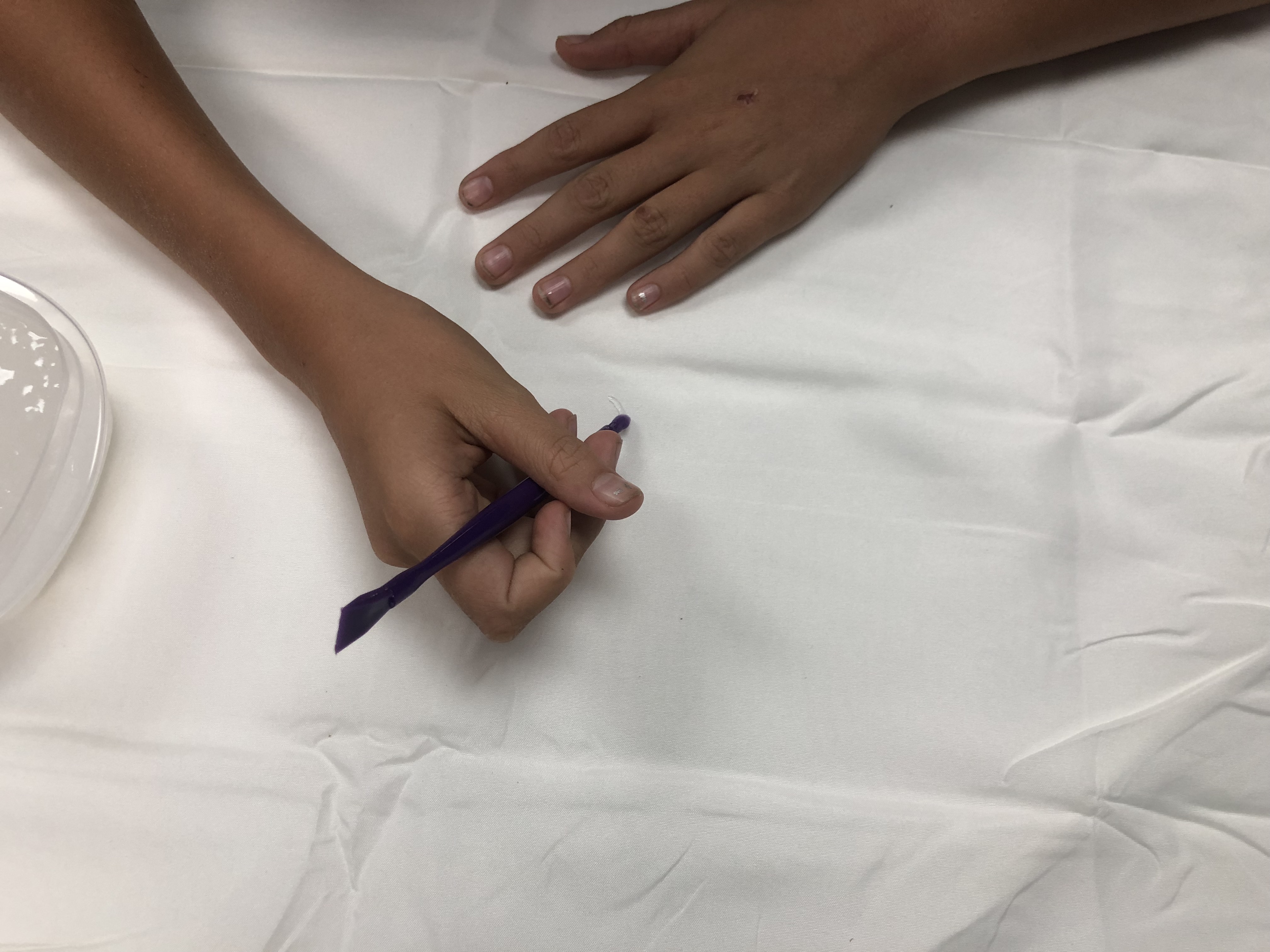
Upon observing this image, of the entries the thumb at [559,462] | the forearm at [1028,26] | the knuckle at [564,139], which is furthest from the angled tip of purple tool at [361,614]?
the forearm at [1028,26]

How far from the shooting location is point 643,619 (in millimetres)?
527

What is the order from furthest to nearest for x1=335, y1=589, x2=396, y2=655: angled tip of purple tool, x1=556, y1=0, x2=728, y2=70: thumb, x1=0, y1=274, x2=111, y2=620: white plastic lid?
x1=556, y1=0, x2=728, y2=70: thumb → x1=0, y1=274, x2=111, y2=620: white plastic lid → x1=335, y1=589, x2=396, y2=655: angled tip of purple tool

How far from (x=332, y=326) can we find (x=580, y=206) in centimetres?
21

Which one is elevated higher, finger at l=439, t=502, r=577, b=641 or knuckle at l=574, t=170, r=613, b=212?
knuckle at l=574, t=170, r=613, b=212

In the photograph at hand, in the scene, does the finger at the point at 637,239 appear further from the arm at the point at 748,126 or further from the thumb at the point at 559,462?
the thumb at the point at 559,462

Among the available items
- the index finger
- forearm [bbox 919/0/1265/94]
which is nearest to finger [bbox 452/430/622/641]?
the index finger

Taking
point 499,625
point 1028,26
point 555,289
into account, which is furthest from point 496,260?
point 1028,26

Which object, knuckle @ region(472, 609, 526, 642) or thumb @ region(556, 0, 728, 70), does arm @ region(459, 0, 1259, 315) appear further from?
knuckle @ region(472, 609, 526, 642)

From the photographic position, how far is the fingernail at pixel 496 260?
0.58 meters

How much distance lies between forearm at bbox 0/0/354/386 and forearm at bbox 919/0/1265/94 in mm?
478

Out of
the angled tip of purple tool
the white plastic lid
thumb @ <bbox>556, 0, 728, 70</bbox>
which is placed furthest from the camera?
thumb @ <bbox>556, 0, 728, 70</bbox>

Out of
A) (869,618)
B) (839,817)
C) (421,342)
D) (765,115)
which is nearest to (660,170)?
(765,115)

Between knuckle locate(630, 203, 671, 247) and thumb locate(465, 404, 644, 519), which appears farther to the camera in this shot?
knuckle locate(630, 203, 671, 247)

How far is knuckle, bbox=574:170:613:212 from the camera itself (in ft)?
1.97
